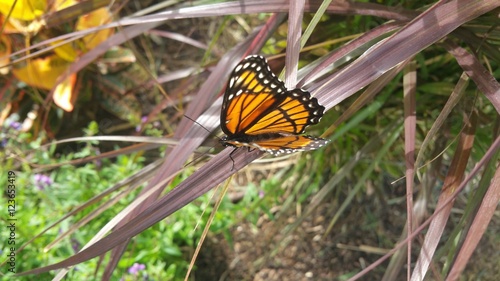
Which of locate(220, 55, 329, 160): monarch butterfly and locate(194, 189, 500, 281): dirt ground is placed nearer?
locate(220, 55, 329, 160): monarch butterfly

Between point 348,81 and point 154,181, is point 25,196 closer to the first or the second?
A: point 154,181

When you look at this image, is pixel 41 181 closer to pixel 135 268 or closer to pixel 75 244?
pixel 75 244

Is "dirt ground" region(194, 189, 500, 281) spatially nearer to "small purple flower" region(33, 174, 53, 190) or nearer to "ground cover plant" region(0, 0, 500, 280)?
"ground cover plant" region(0, 0, 500, 280)

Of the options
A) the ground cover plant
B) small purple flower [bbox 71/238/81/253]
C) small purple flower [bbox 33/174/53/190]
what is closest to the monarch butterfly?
the ground cover plant

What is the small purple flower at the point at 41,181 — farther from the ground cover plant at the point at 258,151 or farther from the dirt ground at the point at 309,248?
the dirt ground at the point at 309,248

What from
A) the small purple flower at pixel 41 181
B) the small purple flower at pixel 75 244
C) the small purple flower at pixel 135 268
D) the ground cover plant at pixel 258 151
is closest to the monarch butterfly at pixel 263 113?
the ground cover plant at pixel 258 151

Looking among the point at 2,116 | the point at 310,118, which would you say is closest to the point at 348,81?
the point at 310,118
